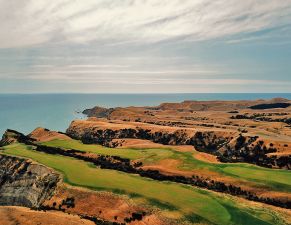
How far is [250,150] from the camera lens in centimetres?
8438

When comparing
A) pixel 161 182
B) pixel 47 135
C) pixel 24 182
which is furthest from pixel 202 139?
pixel 24 182

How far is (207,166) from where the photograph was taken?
2393 inches

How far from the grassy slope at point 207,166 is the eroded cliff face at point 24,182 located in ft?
56.6

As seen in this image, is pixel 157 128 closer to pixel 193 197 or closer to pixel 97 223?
pixel 193 197

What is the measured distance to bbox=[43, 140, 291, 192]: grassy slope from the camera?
2018 inches

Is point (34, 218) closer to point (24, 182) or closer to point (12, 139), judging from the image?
point (24, 182)

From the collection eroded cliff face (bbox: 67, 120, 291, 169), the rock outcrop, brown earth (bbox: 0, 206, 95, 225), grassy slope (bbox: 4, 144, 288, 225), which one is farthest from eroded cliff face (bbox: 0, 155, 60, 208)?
eroded cliff face (bbox: 67, 120, 291, 169)

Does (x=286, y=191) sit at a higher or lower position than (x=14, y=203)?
higher

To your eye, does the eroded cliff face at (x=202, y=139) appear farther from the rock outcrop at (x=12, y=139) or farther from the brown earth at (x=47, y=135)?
the rock outcrop at (x=12, y=139)

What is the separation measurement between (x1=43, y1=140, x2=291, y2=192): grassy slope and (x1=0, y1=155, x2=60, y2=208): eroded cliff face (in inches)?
679

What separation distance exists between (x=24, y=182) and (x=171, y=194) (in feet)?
76.3

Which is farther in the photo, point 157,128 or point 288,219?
point 157,128

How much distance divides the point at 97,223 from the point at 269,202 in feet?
72.5

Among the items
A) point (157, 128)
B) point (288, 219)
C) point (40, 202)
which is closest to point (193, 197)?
point (288, 219)
